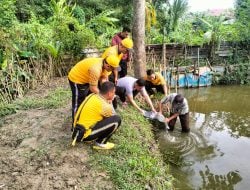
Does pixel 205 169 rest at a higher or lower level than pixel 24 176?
lower

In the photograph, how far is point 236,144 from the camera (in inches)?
314

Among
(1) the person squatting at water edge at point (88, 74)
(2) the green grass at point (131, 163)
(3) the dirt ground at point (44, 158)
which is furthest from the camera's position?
(1) the person squatting at water edge at point (88, 74)

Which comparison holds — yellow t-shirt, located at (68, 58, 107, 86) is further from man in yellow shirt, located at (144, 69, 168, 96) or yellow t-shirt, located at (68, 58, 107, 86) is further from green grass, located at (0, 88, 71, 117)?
man in yellow shirt, located at (144, 69, 168, 96)

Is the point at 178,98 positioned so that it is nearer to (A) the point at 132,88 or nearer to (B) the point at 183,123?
(B) the point at 183,123

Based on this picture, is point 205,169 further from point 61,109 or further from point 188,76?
point 188,76

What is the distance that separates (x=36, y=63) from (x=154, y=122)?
4149mm

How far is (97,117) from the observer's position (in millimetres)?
5109

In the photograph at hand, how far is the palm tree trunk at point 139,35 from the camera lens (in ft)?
31.0

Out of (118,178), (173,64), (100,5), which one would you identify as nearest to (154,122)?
(118,178)

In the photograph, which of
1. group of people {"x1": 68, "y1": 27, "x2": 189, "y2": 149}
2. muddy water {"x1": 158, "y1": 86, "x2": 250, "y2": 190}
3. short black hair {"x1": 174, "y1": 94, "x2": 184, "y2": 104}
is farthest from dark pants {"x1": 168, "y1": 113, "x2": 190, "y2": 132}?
group of people {"x1": 68, "y1": 27, "x2": 189, "y2": 149}

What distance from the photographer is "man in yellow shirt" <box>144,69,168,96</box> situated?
8.45 meters

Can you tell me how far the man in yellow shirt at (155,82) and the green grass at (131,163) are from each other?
7.72 feet

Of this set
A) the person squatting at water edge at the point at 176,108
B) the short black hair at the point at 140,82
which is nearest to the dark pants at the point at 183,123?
the person squatting at water edge at the point at 176,108

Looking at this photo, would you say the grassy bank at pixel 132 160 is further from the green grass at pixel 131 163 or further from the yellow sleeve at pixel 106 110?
the yellow sleeve at pixel 106 110
